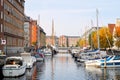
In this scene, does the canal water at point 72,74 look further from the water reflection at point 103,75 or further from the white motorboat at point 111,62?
the white motorboat at point 111,62

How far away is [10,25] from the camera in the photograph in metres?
102

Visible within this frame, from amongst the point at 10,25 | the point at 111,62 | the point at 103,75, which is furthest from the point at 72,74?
the point at 10,25

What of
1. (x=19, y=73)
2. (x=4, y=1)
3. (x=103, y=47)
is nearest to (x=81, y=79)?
(x=19, y=73)

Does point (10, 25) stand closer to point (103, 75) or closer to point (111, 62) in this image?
point (111, 62)

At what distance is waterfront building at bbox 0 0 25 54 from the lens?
86438 mm

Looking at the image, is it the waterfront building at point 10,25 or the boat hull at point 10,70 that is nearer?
the boat hull at point 10,70

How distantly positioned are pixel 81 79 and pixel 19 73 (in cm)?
924

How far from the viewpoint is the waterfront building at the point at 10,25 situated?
284 feet

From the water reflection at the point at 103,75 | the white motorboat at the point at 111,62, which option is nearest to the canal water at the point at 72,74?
the water reflection at the point at 103,75

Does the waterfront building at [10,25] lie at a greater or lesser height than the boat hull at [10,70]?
greater

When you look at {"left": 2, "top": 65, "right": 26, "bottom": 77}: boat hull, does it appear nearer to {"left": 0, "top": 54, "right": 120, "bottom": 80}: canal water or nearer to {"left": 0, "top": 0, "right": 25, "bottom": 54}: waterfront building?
{"left": 0, "top": 54, "right": 120, "bottom": 80}: canal water

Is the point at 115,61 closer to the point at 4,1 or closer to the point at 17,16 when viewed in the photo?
the point at 4,1

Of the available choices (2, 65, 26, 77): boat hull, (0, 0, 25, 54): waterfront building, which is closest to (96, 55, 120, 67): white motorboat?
(2, 65, 26, 77): boat hull

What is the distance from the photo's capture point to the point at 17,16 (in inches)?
4641
